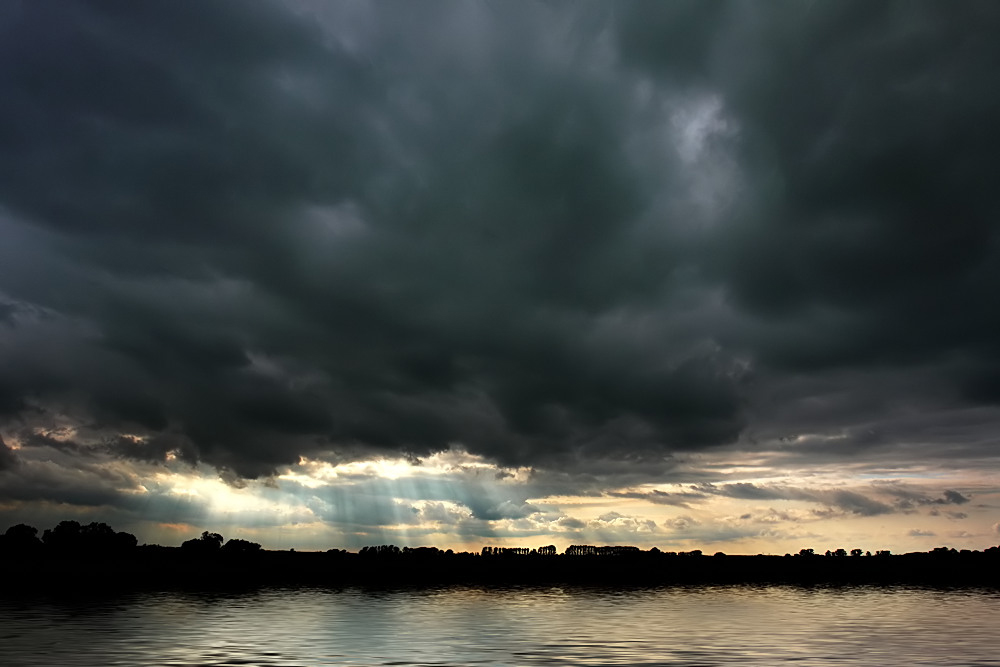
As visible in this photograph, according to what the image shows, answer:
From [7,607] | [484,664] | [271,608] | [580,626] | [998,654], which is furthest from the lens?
[271,608]

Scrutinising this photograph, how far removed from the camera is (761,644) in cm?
7238

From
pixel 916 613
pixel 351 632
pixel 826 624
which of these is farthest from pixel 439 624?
pixel 916 613

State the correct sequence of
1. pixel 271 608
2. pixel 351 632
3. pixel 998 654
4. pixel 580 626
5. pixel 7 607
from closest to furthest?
pixel 998 654 → pixel 351 632 → pixel 580 626 → pixel 7 607 → pixel 271 608

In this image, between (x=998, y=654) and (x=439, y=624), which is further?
(x=439, y=624)

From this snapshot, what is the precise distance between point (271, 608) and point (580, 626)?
2356 inches

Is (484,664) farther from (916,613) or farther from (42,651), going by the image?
(916,613)

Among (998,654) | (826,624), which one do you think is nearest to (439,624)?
(826,624)

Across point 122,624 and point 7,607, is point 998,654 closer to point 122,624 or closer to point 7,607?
point 122,624

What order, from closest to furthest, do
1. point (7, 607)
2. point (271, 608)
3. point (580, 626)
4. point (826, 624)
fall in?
point (580, 626), point (826, 624), point (7, 607), point (271, 608)

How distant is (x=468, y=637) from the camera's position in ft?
258

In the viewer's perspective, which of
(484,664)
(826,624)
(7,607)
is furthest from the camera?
(7,607)

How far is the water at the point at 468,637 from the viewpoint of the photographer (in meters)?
58.3

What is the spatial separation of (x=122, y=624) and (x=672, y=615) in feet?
260

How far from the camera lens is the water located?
2296 inches
